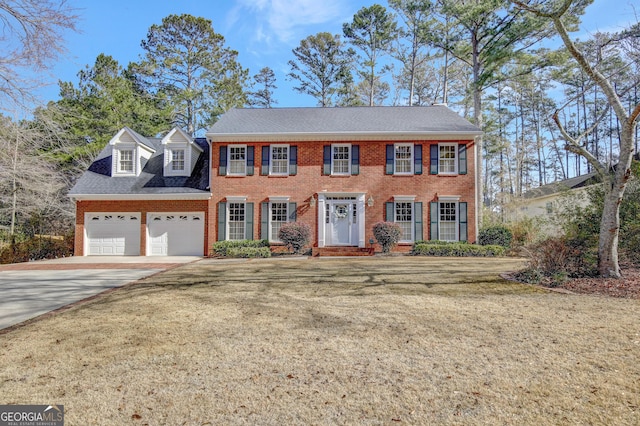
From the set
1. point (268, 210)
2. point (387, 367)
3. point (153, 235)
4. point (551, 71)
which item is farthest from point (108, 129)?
point (551, 71)

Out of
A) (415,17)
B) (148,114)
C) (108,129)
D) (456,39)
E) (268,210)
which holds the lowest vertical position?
(268,210)

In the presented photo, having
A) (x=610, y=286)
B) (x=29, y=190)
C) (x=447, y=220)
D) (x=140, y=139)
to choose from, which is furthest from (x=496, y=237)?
(x=29, y=190)

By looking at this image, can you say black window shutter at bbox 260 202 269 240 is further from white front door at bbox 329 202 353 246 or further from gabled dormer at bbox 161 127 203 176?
gabled dormer at bbox 161 127 203 176

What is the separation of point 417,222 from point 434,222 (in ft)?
2.61

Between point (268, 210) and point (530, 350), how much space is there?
13285 mm

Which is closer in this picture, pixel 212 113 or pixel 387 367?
pixel 387 367

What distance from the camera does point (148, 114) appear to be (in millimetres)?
24828

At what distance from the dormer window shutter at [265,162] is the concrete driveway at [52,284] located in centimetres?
664

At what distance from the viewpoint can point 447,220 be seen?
52.7ft

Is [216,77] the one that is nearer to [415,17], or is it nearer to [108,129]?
[108,129]

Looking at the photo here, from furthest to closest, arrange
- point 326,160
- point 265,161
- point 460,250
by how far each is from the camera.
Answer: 1. point 265,161
2. point 326,160
3. point 460,250

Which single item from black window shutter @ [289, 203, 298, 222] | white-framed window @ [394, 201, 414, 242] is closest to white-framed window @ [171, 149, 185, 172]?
black window shutter @ [289, 203, 298, 222]

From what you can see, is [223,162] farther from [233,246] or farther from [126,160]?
[126,160]

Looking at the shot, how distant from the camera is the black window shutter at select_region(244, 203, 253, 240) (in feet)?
52.5
